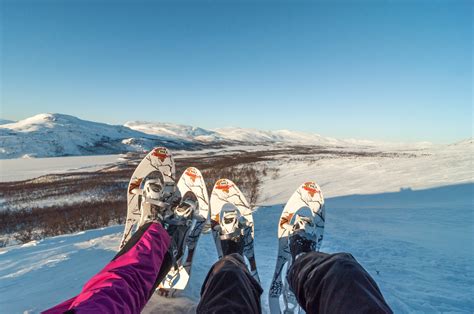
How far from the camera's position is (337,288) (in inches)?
62.9

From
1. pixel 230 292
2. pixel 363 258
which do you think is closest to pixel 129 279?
pixel 230 292

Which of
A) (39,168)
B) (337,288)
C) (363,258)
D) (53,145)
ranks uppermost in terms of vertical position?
(53,145)

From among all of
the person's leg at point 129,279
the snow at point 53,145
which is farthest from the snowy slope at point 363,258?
the snow at point 53,145

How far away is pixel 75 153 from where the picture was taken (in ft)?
180

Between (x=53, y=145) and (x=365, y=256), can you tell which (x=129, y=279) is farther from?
(x=53, y=145)

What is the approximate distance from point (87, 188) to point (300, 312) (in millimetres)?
16324

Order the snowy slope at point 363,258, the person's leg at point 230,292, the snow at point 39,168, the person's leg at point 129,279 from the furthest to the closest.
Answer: the snow at point 39,168
the snowy slope at point 363,258
the person's leg at point 230,292
the person's leg at point 129,279

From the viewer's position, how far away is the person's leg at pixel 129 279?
56.1 inches

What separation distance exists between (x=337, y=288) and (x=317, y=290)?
233mm

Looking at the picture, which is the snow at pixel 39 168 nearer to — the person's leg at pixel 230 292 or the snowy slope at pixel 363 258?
the snowy slope at pixel 363 258

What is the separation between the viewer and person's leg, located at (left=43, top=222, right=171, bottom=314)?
1.43 metres

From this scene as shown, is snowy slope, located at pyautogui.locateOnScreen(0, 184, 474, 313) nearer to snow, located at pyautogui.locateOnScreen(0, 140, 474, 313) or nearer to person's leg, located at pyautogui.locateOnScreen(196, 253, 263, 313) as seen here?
snow, located at pyautogui.locateOnScreen(0, 140, 474, 313)

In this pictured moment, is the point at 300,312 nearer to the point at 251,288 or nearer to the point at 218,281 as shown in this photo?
the point at 251,288

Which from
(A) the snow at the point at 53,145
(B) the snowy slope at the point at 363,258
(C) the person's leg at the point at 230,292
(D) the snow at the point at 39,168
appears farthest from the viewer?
(A) the snow at the point at 53,145
